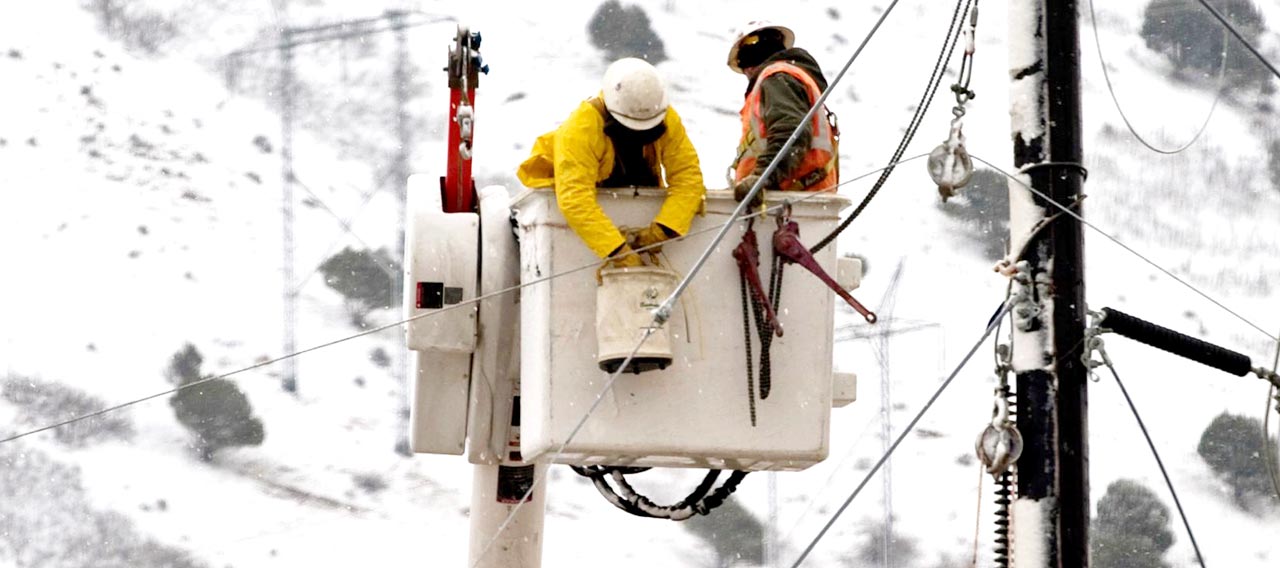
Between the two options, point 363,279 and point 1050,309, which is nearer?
point 1050,309

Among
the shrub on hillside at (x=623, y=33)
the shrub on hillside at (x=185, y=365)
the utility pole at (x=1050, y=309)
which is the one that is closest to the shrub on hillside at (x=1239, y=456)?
the shrub on hillside at (x=623, y=33)

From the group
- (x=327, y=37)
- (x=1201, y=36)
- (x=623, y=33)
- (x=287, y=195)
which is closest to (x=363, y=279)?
(x=287, y=195)

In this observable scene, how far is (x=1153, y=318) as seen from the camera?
47281 mm

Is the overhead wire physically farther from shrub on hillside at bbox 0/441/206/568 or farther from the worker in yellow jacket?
shrub on hillside at bbox 0/441/206/568

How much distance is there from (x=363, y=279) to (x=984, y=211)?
14.7m

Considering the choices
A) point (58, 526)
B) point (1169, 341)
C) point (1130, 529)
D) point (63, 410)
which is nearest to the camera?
point (1169, 341)

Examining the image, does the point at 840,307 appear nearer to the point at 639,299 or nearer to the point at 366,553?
the point at 366,553

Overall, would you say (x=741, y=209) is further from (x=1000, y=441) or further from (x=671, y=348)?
(x=1000, y=441)

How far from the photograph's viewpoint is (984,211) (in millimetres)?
50844

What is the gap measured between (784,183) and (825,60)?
45214mm

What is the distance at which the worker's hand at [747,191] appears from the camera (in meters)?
9.30

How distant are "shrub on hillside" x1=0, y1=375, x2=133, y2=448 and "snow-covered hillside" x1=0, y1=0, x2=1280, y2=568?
122mm

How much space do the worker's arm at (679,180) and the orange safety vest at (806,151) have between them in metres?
0.62

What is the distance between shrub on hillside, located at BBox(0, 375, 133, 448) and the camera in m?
44.5
